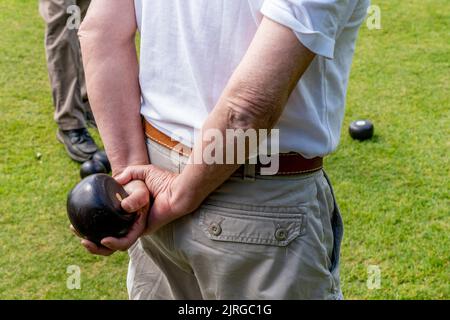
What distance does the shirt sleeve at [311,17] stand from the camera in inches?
70.8

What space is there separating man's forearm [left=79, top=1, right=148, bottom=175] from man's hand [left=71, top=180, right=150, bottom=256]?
0.13 metres

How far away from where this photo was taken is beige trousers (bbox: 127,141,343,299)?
213 centimetres

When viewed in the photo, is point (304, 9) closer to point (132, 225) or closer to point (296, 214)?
point (296, 214)

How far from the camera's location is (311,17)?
5.92ft

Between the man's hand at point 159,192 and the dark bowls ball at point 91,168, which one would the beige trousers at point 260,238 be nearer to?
the man's hand at point 159,192

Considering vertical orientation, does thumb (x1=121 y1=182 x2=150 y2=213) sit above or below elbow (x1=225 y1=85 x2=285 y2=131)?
below

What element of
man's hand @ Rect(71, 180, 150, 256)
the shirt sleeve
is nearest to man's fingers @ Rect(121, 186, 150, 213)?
man's hand @ Rect(71, 180, 150, 256)

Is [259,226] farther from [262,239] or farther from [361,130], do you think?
[361,130]

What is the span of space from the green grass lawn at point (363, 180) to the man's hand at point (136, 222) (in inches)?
67.3

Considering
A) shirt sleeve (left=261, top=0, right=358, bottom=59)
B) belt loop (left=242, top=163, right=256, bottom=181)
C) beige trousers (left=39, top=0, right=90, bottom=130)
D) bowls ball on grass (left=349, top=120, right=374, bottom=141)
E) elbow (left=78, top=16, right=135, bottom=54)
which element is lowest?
bowls ball on grass (left=349, top=120, right=374, bottom=141)

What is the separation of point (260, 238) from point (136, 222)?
0.40 metres

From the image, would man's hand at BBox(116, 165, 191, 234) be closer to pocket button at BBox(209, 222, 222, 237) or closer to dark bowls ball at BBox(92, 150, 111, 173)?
pocket button at BBox(209, 222, 222, 237)

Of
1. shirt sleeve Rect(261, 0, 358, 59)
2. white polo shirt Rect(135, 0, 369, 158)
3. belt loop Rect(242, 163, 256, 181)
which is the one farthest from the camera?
belt loop Rect(242, 163, 256, 181)

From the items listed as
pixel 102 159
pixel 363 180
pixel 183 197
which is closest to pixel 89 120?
pixel 102 159
